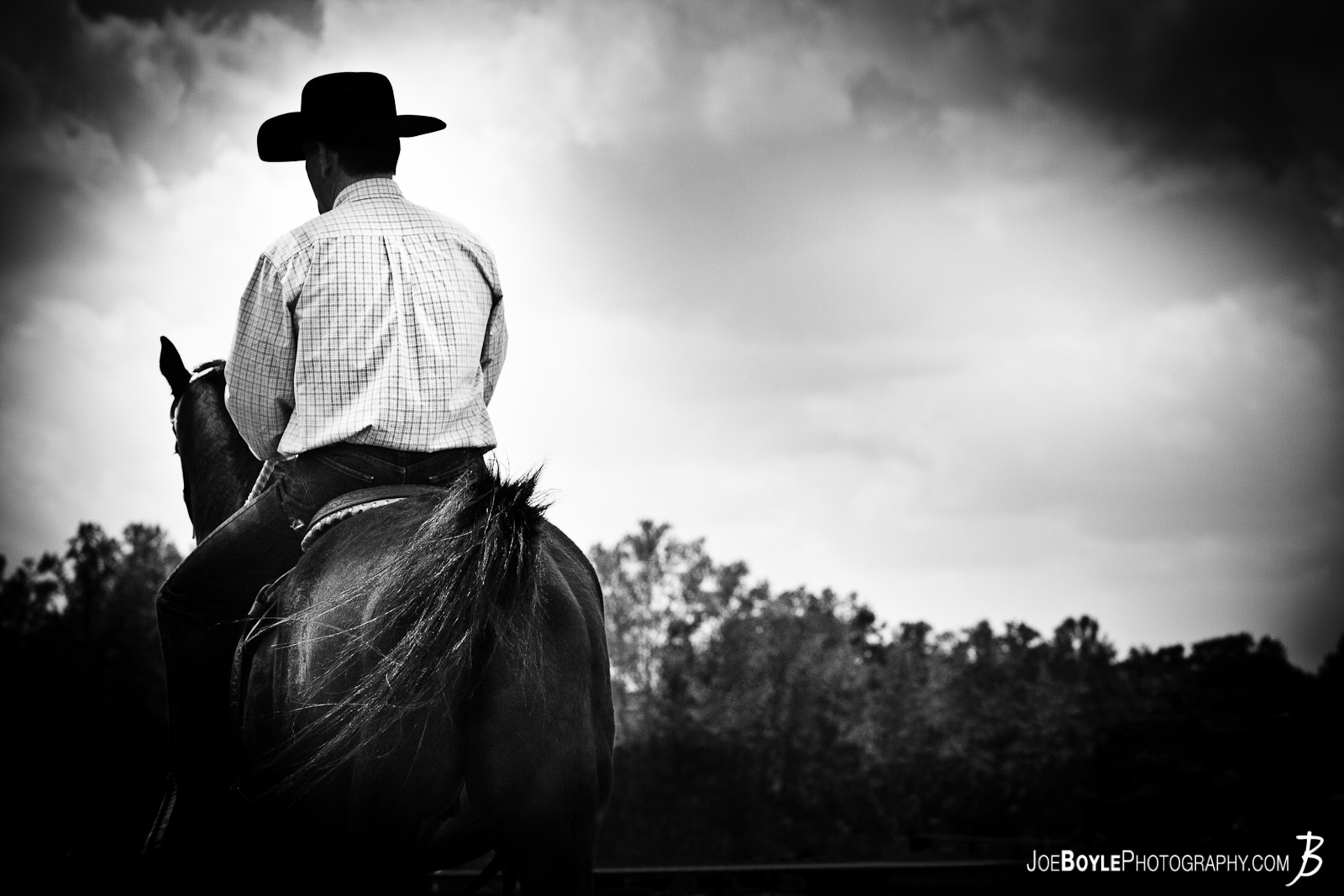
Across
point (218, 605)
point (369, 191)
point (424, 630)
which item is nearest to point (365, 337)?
point (369, 191)

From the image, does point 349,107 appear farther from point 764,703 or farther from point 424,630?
point 764,703

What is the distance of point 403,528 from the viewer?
2.84m

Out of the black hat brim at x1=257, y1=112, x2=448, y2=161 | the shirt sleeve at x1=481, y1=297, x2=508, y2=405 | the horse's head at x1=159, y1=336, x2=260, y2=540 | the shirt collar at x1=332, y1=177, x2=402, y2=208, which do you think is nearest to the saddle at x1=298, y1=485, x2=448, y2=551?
the shirt sleeve at x1=481, y1=297, x2=508, y2=405

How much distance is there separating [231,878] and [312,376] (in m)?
1.46

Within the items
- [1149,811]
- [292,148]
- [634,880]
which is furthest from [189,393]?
[1149,811]

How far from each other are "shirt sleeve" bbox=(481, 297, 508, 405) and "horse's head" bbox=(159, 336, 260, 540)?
91 centimetres

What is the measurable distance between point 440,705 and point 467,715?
0.08 metres

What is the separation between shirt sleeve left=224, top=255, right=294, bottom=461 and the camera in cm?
324

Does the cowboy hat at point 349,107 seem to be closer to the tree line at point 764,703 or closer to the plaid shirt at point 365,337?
the plaid shirt at point 365,337

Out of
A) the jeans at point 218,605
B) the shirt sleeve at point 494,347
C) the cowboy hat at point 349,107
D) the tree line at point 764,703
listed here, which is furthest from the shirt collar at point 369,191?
the tree line at point 764,703

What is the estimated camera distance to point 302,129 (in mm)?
3611

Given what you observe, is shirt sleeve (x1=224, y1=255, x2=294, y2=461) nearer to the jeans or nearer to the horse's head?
the jeans

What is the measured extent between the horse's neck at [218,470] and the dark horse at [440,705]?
109cm

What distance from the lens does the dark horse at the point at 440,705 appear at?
8.29 ft
